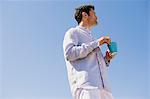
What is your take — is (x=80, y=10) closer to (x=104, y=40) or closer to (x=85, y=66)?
(x=104, y=40)

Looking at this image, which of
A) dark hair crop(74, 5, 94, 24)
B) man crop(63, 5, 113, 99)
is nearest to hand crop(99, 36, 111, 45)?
man crop(63, 5, 113, 99)

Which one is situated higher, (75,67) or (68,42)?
(68,42)

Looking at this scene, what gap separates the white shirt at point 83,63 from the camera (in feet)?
13.0

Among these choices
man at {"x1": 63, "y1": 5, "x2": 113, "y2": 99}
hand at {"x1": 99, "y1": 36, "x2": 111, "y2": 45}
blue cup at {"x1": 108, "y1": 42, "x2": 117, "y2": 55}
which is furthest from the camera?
blue cup at {"x1": 108, "y1": 42, "x2": 117, "y2": 55}

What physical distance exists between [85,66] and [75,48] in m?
0.20

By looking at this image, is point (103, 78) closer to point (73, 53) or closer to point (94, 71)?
point (94, 71)

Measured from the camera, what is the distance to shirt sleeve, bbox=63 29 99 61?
397cm

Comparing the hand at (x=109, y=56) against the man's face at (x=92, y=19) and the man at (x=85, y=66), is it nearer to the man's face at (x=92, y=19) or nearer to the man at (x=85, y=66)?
the man at (x=85, y=66)

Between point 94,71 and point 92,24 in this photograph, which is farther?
point 92,24

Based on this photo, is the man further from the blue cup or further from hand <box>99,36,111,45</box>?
the blue cup

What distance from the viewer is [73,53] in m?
3.97

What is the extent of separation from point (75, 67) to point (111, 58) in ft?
1.55

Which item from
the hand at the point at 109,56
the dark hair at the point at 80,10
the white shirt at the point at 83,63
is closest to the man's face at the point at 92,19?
the dark hair at the point at 80,10

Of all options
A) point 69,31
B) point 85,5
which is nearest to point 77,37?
point 69,31
